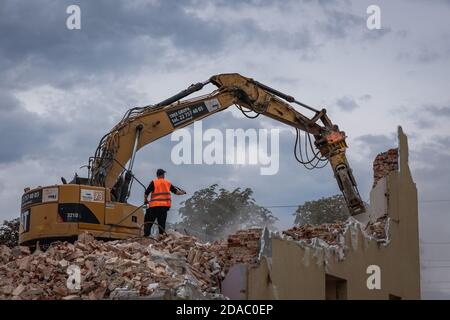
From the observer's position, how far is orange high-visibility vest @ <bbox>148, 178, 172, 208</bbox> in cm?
1720

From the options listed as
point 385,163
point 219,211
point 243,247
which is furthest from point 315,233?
point 219,211

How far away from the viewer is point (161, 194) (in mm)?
17203

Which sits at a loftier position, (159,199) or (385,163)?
(385,163)

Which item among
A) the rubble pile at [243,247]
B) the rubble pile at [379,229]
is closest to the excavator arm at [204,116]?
the rubble pile at [379,229]

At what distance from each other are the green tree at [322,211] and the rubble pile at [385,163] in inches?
776

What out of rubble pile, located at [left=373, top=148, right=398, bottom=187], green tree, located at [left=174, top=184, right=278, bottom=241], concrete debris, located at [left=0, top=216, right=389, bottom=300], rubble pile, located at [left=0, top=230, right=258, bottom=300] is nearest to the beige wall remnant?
rubble pile, located at [left=373, top=148, right=398, bottom=187]

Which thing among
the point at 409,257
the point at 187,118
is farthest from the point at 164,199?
the point at 409,257

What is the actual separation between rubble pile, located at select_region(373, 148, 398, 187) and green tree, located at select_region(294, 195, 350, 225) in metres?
19.7

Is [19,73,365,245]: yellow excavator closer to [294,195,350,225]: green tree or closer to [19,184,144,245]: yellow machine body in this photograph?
[19,184,144,245]: yellow machine body

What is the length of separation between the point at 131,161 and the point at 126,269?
613 centimetres

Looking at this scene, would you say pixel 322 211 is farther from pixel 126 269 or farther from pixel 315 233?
pixel 126 269

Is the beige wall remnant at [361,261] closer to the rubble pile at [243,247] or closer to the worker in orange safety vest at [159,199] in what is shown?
the rubble pile at [243,247]

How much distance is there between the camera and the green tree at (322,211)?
39688 mm
